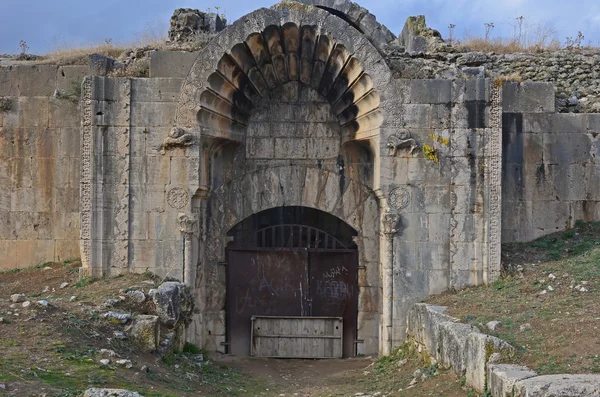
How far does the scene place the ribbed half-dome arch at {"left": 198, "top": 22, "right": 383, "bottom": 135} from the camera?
10.6 meters

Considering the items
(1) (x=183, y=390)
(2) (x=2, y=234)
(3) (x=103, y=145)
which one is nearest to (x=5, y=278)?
(2) (x=2, y=234)

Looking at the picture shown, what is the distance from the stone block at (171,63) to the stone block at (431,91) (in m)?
3.35

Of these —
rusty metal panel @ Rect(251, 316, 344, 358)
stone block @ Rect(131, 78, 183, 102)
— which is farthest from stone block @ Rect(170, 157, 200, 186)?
rusty metal panel @ Rect(251, 316, 344, 358)

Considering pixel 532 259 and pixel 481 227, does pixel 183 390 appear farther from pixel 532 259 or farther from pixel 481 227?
pixel 532 259

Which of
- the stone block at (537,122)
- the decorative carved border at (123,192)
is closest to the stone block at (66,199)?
the decorative carved border at (123,192)

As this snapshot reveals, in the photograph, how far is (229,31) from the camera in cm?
1037

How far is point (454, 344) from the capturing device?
8.05m

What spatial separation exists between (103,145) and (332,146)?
3.77 meters

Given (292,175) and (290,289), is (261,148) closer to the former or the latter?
(292,175)

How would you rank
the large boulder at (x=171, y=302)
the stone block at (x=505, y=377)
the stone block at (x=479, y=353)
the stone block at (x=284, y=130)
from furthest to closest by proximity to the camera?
the stone block at (x=284, y=130) < the large boulder at (x=171, y=302) < the stone block at (x=479, y=353) < the stone block at (x=505, y=377)

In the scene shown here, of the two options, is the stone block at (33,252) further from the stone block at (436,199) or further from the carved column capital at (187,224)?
the stone block at (436,199)

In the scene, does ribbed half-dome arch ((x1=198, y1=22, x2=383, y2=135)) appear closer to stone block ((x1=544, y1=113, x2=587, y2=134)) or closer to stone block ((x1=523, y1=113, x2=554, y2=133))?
stone block ((x1=523, y1=113, x2=554, y2=133))

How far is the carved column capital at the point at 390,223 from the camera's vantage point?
10570mm

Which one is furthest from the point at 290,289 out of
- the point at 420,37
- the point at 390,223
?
the point at 420,37
